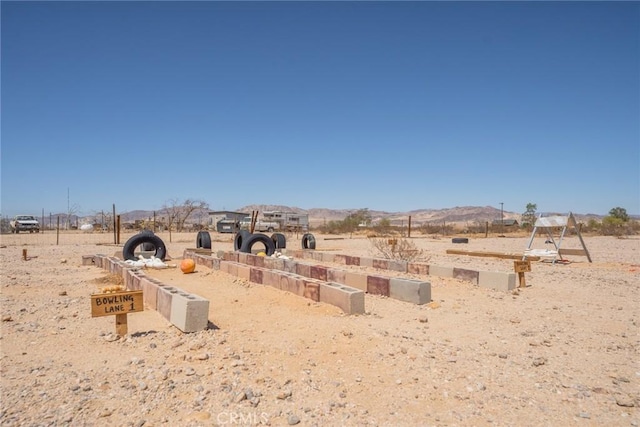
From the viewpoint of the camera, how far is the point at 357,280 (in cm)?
792

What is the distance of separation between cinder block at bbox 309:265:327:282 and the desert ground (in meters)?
1.96

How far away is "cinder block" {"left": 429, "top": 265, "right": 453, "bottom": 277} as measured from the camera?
29.7ft

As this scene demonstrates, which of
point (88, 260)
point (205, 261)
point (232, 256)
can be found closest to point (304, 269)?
point (205, 261)

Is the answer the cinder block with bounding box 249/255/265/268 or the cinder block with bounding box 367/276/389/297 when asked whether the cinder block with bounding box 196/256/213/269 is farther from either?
the cinder block with bounding box 367/276/389/297

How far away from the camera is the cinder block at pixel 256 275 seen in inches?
334

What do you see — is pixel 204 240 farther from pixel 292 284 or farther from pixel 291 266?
pixel 292 284

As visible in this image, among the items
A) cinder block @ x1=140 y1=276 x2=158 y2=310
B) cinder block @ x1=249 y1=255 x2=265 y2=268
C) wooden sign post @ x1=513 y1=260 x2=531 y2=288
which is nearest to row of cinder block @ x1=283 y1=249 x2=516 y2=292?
wooden sign post @ x1=513 y1=260 x2=531 y2=288

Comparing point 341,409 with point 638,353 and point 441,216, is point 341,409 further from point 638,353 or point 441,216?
point 441,216

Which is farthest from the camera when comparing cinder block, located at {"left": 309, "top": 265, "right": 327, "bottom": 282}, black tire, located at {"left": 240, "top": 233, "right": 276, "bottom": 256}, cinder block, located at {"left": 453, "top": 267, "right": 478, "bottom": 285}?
black tire, located at {"left": 240, "top": 233, "right": 276, "bottom": 256}

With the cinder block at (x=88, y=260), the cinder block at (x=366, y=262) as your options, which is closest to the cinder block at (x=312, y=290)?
the cinder block at (x=366, y=262)

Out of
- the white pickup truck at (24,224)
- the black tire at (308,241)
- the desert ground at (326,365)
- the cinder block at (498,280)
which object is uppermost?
the white pickup truck at (24,224)

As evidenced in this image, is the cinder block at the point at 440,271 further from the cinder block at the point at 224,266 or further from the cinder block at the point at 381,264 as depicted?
the cinder block at the point at 224,266

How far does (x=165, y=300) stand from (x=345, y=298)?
2371 mm

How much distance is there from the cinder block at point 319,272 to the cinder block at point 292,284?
1.24 m
